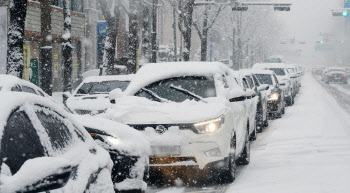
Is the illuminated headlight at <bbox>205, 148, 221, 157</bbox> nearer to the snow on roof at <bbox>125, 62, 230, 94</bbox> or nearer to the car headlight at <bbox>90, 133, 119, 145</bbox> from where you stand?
the snow on roof at <bbox>125, 62, 230, 94</bbox>

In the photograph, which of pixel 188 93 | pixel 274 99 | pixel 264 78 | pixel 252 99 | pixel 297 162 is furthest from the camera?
pixel 264 78

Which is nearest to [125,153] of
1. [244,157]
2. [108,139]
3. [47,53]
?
[108,139]

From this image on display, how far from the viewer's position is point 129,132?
19.7 ft

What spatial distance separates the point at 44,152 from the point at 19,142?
0.29 m

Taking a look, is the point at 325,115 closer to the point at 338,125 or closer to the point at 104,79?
the point at 338,125

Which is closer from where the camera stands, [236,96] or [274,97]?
[236,96]

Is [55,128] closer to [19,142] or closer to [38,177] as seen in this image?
[19,142]

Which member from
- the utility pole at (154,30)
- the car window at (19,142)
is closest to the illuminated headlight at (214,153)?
the car window at (19,142)

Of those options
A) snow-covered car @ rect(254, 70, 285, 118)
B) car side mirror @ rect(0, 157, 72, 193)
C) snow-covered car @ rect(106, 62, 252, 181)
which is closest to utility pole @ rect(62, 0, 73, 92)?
snow-covered car @ rect(254, 70, 285, 118)

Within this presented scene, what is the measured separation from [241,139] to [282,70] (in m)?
17.6

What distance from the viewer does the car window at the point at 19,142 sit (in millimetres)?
3176

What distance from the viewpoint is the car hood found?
8.18 metres

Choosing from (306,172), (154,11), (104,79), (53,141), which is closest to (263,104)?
(104,79)

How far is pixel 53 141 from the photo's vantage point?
155 inches
